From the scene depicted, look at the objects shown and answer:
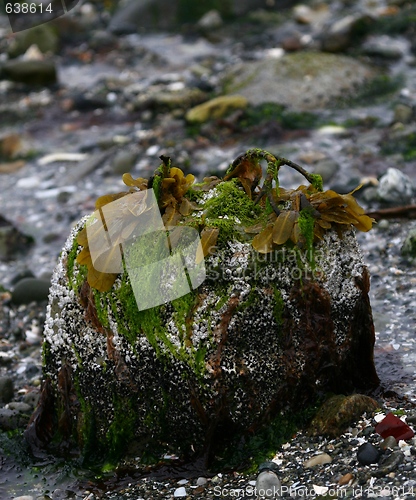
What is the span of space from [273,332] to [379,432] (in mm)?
661

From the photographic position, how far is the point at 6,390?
488 centimetres

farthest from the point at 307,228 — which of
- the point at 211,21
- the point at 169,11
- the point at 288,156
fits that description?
the point at 169,11

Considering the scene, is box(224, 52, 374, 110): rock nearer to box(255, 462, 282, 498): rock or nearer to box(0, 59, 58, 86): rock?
box(0, 59, 58, 86): rock

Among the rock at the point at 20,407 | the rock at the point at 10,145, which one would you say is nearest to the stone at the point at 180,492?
the rock at the point at 20,407

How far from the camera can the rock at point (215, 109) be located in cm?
944

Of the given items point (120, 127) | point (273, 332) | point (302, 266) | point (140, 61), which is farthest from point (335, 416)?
point (140, 61)

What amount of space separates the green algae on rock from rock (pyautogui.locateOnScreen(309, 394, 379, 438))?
110 millimetres

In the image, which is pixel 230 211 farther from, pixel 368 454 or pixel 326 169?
pixel 326 169

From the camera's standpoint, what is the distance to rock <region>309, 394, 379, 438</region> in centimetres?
371

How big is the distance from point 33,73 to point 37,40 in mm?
1881

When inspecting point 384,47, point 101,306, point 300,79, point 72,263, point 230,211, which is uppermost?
point 230,211

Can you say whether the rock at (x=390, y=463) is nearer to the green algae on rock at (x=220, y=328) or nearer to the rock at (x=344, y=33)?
the green algae on rock at (x=220, y=328)

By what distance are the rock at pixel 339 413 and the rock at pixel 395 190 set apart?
342cm

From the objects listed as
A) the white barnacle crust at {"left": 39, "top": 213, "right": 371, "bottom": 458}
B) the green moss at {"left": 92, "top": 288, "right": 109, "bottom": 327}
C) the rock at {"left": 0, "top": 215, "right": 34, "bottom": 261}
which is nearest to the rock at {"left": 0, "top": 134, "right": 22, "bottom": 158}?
the rock at {"left": 0, "top": 215, "right": 34, "bottom": 261}
